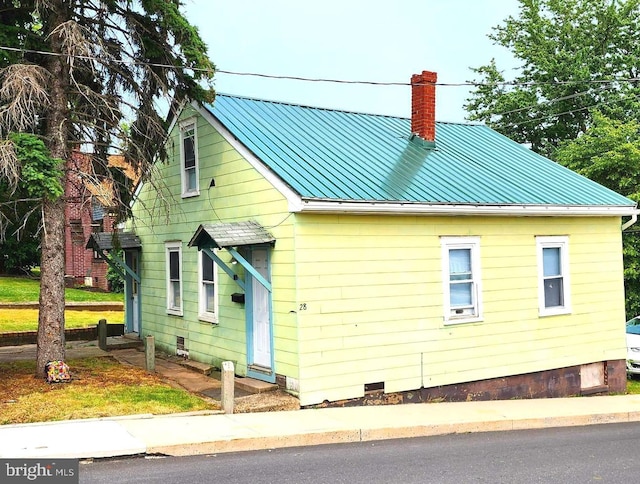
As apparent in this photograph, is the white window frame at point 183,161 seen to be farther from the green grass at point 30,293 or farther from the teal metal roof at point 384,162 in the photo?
the green grass at point 30,293

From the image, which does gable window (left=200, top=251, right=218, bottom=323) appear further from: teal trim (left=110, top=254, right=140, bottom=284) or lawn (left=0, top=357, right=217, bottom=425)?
teal trim (left=110, top=254, right=140, bottom=284)

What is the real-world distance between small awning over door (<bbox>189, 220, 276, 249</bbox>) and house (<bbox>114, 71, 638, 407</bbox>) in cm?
4

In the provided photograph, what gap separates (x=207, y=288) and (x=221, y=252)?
1.36 metres

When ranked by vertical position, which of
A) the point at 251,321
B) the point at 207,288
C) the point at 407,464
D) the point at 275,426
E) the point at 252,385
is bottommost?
the point at 407,464

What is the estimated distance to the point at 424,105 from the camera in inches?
636

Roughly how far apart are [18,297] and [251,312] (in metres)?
19.7

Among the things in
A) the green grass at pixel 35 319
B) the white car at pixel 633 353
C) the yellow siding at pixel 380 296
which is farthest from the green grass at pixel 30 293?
the white car at pixel 633 353

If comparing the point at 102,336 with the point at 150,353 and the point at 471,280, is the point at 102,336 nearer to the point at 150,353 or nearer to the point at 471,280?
the point at 150,353

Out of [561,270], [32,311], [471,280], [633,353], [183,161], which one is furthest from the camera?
[32,311]

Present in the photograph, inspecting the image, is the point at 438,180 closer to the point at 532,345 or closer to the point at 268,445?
the point at 532,345

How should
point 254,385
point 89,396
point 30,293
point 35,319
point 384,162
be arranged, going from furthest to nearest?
point 30,293 < point 35,319 < point 384,162 < point 254,385 < point 89,396

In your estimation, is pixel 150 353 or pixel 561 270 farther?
pixel 561 270

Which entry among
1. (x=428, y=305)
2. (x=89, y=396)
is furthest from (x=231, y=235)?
(x=428, y=305)

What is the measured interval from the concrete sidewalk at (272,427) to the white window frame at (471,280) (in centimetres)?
170
